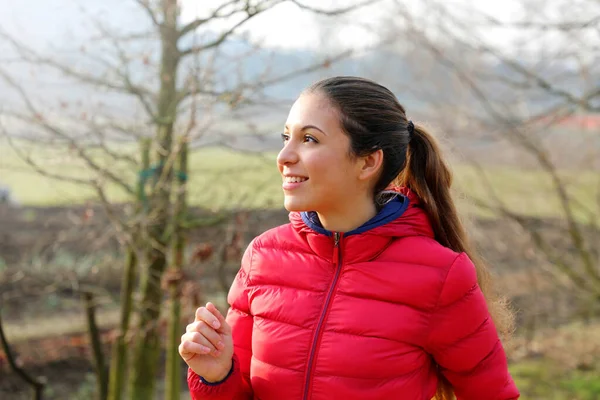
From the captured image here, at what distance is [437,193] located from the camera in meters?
1.92

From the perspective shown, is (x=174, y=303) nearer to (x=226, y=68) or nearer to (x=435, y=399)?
(x=226, y=68)

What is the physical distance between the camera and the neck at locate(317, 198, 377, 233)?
69.2 inches

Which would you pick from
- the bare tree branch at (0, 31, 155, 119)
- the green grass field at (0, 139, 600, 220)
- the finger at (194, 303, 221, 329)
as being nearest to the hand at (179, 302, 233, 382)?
the finger at (194, 303, 221, 329)

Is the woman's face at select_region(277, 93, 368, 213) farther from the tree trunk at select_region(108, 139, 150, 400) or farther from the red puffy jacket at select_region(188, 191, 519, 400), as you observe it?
the tree trunk at select_region(108, 139, 150, 400)

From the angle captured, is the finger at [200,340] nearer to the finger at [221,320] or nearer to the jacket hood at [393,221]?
the finger at [221,320]

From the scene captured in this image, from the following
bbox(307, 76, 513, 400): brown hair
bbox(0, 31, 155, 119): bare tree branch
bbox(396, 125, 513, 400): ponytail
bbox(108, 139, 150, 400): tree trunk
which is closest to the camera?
bbox(307, 76, 513, 400): brown hair

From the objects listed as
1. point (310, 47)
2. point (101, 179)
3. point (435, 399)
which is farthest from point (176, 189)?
point (435, 399)

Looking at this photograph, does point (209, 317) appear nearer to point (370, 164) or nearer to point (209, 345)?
point (209, 345)

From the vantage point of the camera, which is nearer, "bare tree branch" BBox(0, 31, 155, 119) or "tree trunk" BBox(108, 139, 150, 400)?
"bare tree branch" BBox(0, 31, 155, 119)

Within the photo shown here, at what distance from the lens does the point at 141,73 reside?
12.2 feet

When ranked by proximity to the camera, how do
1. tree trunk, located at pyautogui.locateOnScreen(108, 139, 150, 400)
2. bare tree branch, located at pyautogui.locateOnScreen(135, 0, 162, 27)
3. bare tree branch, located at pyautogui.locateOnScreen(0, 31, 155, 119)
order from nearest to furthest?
bare tree branch, located at pyautogui.locateOnScreen(135, 0, 162, 27) → bare tree branch, located at pyautogui.locateOnScreen(0, 31, 155, 119) → tree trunk, located at pyautogui.locateOnScreen(108, 139, 150, 400)

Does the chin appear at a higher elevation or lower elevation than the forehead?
lower

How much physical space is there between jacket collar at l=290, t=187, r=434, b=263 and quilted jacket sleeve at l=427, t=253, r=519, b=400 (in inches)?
5.7

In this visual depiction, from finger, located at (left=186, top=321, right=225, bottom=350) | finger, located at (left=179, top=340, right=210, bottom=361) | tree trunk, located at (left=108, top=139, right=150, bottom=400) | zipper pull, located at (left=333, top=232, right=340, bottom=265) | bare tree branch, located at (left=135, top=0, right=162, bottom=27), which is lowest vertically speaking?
tree trunk, located at (left=108, top=139, right=150, bottom=400)
